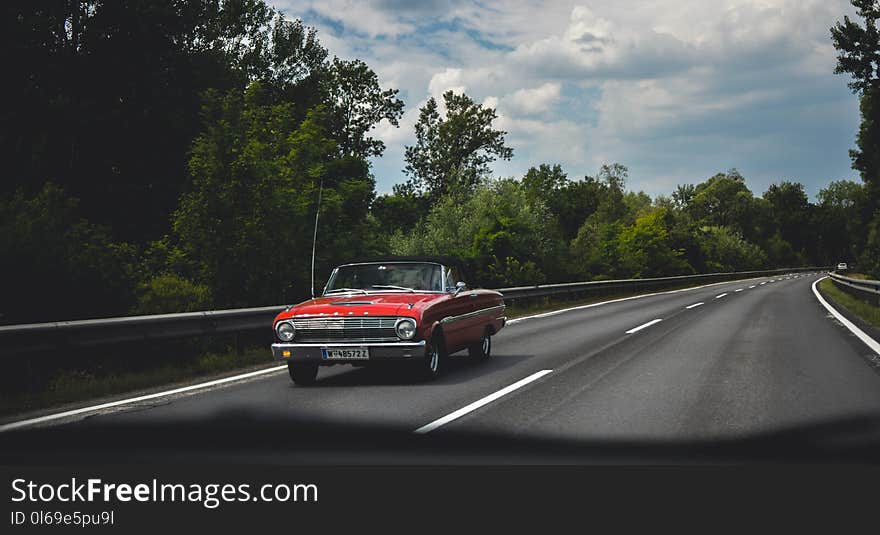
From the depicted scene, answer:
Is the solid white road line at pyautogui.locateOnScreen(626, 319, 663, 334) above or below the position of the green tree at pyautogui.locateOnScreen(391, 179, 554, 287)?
below

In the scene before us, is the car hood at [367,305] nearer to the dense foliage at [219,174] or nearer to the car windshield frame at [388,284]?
the car windshield frame at [388,284]

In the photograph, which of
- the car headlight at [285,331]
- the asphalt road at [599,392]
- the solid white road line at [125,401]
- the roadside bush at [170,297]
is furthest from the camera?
the roadside bush at [170,297]

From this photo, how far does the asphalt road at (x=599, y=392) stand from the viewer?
269 inches

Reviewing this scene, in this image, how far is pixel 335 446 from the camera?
18.7ft

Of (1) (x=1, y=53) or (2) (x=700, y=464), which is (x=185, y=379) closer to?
(2) (x=700, y=464)

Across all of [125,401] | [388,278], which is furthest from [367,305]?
[125,401]

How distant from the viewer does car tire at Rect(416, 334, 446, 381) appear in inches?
376

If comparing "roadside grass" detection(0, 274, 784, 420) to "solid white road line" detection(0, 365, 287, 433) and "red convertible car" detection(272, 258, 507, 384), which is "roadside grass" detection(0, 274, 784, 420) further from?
"red convertible car" detection(272, 258, 507, 384)

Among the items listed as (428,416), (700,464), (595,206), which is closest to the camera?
(700,464)

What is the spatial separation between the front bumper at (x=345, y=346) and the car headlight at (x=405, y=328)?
0.08 m

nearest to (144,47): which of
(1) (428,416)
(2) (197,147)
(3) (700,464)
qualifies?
(2) (197,147)

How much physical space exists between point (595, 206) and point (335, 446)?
112m

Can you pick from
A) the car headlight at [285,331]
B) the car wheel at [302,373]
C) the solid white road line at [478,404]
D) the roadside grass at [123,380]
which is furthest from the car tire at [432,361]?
the roadside grass at [123,380]

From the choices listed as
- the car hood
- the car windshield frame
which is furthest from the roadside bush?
the car hood
